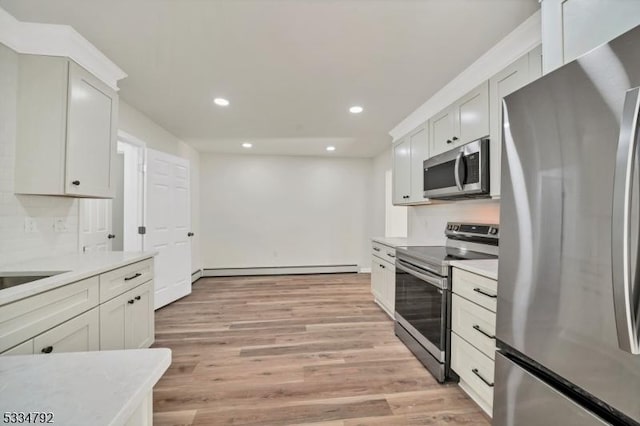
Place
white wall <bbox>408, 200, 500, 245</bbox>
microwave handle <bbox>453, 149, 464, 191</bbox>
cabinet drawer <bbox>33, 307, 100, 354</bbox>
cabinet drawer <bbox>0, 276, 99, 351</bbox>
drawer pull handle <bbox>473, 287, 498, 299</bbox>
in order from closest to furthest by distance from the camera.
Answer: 1. cabinet drawer <bbox>0, 276, 99, 351</bbox>
2. cabinet drawer <bbox>33, 307, 100, 354</bbox>
3. drawer pull handle <bbox>473, 287, 498, 299</bbox>
4. microwave handle <bbox>453, 149, 464, 191</bbox>
5. white wall <bbox>408, 200, 500, 245</bbox>

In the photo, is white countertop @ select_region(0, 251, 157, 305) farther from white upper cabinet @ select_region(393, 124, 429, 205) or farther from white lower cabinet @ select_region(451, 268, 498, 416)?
white upper cabinet @ select_region(393, 124, 429, 205)

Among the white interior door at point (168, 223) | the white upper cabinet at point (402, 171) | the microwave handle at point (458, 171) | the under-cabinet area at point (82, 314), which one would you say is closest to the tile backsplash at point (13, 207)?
the under-cabinet area at point (82, 314)

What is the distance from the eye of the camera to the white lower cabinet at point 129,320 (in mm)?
1702

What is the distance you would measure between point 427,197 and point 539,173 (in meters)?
1.85

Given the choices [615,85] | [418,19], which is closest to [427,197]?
[418,19]

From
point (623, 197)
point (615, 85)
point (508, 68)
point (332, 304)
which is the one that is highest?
point (508, 68)

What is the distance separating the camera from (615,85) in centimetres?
74

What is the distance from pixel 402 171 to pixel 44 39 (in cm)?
342

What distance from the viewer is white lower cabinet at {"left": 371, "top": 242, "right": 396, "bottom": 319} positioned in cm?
298

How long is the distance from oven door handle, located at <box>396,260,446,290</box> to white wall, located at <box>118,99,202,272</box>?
3.25m

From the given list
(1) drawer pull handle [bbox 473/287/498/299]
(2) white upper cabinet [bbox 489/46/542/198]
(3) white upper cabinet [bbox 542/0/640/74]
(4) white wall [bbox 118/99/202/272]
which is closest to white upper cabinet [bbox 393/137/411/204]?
(2) white upper cabinet [bbox 489/46/542/198]

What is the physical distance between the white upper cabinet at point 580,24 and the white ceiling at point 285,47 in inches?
20.9

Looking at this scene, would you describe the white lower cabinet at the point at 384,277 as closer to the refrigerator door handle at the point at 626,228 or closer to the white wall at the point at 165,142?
the refrigerator door handle at the point at 626,228

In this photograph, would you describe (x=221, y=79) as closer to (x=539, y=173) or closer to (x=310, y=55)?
(x=310, y=55)
